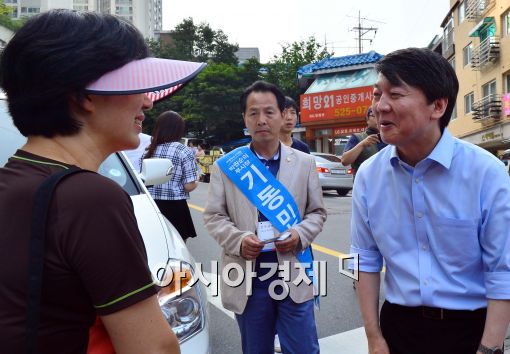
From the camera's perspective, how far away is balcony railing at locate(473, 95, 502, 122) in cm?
2248

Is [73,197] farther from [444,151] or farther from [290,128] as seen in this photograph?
[290,128]

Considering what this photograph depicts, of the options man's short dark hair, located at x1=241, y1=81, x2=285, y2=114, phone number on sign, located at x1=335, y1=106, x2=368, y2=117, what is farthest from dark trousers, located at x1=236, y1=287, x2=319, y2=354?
phone number on sign, located at x1=335, y1=106, x2=368, y2=117

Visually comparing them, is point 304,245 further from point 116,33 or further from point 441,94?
point 116,33

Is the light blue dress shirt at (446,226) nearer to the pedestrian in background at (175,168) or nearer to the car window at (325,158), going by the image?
the pedestrian in background at (175,168)

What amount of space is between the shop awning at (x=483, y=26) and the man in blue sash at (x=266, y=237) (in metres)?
23.6

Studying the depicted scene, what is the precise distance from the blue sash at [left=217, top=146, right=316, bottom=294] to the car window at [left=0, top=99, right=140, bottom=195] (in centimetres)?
59

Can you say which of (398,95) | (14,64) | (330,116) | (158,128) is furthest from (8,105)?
(330,116)

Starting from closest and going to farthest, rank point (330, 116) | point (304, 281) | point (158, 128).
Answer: point (304, 281)
point (158, 128)
point (330, 116)

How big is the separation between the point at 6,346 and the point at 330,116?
93.3ft

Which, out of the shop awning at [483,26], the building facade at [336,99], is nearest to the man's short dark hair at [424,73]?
the shop awning at [483,26]

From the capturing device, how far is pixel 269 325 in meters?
2.52

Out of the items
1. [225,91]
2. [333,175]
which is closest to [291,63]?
[225,91]

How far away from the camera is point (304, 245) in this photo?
253 cm

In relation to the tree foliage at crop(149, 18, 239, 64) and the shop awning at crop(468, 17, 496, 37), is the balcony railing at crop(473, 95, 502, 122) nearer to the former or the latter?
the shop awning at crop(468, 17, 496, 37)
